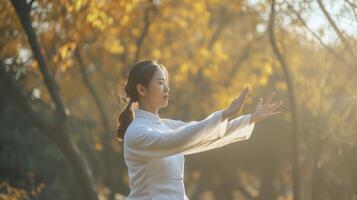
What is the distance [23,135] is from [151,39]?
4.64m

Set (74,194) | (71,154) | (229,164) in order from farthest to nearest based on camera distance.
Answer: (229,164), (74,194), (71,154)

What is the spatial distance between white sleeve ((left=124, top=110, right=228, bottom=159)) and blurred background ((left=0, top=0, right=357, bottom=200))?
942 millimetres

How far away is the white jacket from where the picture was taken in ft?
15.6

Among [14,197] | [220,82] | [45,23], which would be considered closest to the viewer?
[14,197]

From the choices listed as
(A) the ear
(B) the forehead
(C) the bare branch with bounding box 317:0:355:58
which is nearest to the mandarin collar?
(A) the ear

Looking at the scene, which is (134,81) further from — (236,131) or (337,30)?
(337,30)

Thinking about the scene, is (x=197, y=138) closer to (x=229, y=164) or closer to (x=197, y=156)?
(x=197, y=156)

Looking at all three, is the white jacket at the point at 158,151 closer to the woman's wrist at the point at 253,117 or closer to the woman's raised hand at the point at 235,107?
the woman's wrist at the point at 253,117

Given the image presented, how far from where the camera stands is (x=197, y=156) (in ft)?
89.1

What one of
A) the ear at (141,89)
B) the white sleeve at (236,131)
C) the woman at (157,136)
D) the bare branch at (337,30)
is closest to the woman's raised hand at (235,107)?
the woman at (157,136)

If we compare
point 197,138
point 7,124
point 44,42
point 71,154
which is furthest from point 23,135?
point 197,138

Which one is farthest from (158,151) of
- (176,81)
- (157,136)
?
(176,81)

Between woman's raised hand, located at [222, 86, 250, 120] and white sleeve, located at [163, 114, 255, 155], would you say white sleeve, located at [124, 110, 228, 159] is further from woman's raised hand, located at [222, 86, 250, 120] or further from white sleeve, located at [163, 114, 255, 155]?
white sleeve, located at [163, 114, 255, 155]

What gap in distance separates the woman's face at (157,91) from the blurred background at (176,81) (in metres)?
0.62
